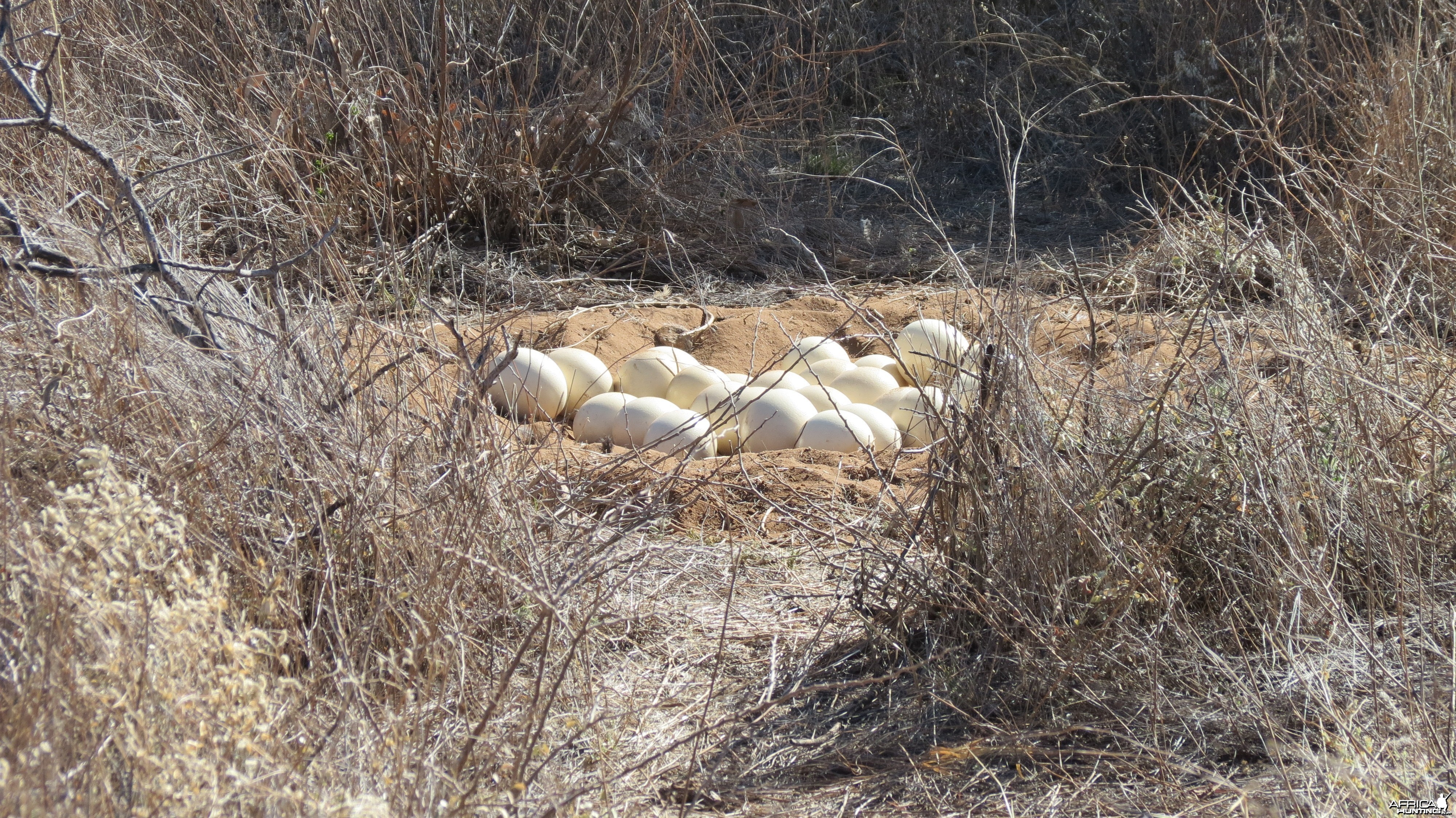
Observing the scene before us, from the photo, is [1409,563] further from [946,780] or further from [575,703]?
[575,703]

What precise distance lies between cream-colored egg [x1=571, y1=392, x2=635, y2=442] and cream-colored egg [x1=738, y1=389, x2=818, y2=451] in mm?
402

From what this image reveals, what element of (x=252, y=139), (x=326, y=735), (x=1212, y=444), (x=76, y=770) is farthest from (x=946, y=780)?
(x=252, y=139)

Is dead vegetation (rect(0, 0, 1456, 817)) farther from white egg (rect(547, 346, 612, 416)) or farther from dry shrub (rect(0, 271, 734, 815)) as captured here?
white egg (rect(547, 346, 612, 416))

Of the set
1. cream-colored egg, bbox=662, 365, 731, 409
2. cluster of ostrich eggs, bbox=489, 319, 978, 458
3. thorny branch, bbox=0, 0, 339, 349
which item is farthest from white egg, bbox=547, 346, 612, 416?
thorny branch, bbox=0, 0, 339, 349

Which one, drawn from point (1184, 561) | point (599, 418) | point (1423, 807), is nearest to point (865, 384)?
point (599, 418)

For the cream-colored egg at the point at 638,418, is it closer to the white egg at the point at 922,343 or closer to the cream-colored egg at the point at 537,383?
the cream-colored egg at the point at 537,383

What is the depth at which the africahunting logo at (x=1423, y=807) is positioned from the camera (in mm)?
1726

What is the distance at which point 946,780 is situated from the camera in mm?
2123

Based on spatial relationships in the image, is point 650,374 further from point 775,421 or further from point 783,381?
point 775,421

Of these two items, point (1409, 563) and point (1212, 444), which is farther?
point (1212, 444)

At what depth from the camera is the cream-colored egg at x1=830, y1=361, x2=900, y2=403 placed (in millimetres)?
4145

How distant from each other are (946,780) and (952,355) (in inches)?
37.9

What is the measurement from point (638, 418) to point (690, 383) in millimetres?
349

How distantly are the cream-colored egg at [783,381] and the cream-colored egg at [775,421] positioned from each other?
129mm
